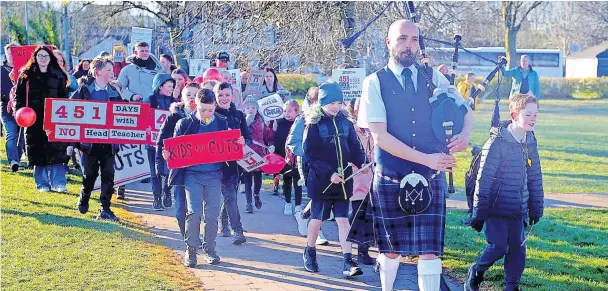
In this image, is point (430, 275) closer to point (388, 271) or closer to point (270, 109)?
point (388, 271)

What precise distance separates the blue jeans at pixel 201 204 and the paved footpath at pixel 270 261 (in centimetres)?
26

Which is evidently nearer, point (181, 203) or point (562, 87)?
point (181, 203)

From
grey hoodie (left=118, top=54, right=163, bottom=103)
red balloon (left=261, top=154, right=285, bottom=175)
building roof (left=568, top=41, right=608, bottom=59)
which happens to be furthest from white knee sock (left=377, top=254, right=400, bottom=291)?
building roof (left=568, top=41, right=608, bottom=59)

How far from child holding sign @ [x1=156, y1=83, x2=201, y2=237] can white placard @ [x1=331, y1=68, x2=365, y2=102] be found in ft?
9.66

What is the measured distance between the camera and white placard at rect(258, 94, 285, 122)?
10391 millimetres

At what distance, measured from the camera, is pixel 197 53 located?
17328mm

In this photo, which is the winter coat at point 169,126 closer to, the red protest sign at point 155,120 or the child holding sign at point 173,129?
the child holding sign at point 173,129

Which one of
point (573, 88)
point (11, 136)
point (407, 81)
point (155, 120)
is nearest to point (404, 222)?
point (407, 81)

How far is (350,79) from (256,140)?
5.09 ft

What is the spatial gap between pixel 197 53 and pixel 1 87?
17.7ft

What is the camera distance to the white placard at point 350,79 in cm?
1034

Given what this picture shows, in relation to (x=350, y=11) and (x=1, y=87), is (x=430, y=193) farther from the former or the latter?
(x=1, y=87)

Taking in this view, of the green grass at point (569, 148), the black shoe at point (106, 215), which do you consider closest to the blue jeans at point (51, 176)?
the black shoe at point (106, 215)

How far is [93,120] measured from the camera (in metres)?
8.98
